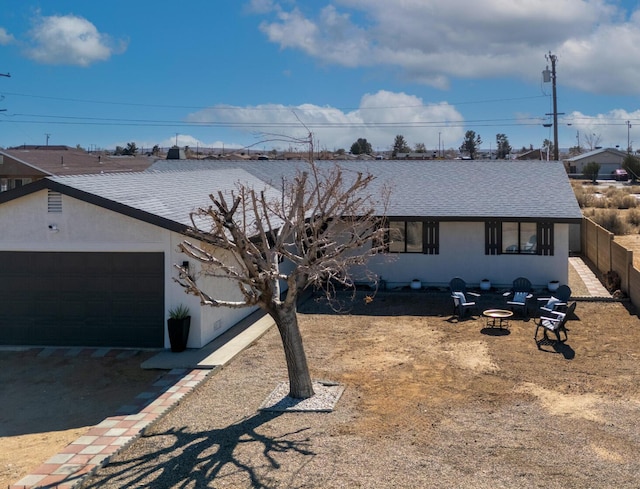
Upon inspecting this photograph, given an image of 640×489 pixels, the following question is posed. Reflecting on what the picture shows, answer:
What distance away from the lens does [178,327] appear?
13406mm

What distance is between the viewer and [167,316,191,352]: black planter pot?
13398 millimetres

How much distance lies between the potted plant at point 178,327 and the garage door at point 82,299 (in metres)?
0.47

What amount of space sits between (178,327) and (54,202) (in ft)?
13.3

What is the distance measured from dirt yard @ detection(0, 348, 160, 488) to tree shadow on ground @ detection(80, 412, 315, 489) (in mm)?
→ 1248

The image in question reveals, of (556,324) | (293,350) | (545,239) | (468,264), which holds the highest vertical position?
(545,239)

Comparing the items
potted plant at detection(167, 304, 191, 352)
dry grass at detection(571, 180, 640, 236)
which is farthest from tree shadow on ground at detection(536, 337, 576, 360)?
dry grass at detection(571, 180, 640, 236)

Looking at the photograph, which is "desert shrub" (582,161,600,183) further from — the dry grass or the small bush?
the small bush

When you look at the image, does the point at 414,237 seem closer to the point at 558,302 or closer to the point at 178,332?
the point at 558,302

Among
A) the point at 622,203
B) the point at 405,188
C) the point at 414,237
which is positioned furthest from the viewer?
the point at 622,203

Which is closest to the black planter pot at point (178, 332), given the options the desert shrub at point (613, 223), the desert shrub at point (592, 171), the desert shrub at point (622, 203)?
the desert shrub at point (613, 223)

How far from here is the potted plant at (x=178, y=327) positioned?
44.0ft

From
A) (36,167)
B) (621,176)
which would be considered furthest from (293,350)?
(621,176)

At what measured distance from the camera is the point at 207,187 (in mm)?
19891

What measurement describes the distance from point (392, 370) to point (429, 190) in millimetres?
11639
